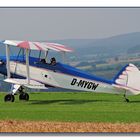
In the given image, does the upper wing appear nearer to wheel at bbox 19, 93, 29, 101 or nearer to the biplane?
the biplane

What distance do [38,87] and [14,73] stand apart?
1.89 metres

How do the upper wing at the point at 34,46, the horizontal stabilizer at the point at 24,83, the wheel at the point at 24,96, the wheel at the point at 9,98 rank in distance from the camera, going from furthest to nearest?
Answer: the wheel at the point at 24,96
the horizontal stabilizer at the point at 24,83
the upper wing at the point at 34,46
the wheel at the point at 9,98

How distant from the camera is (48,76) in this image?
1178 inches

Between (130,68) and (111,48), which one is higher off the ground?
(130,68)

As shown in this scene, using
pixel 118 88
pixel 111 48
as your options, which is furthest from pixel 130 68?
pixel 111 48

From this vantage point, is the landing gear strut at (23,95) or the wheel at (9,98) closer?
the wheel at (9,98)

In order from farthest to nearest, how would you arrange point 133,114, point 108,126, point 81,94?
point 81,94
point 133,114
point 108,126

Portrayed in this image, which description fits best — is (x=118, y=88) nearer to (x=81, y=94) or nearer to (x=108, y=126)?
(x=81, y=94)

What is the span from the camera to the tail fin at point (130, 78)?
28344mm

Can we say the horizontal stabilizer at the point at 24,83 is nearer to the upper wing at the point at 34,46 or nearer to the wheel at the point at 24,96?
→ the wheel at the point at 24,96

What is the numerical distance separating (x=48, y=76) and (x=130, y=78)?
168 inches

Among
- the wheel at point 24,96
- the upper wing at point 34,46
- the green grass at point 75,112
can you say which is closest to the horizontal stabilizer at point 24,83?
the wheel at point 24,96

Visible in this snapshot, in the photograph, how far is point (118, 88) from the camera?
29.3 m
